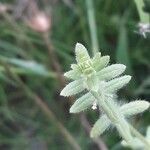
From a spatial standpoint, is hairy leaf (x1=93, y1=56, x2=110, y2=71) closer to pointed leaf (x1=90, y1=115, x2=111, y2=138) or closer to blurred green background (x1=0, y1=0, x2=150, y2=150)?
pointed leaf (x1=90, y1=115, x2=111, y2=138)

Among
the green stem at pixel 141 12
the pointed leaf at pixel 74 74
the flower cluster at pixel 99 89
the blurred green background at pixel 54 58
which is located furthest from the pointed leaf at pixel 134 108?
the blurred green background at pixel 54 58

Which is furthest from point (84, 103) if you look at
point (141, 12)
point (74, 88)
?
point (141, 12)

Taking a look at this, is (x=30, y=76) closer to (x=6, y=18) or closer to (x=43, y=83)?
(x=43, y=83)

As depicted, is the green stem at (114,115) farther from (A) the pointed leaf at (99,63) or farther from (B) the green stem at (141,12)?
(B) the green stem at (141,12)

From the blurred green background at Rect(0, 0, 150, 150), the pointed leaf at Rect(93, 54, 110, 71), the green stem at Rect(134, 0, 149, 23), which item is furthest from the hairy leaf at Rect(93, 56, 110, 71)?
the blurred green background at Rect(0, 0, 150, 150)

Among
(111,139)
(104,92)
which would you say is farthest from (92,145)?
(104,92)
